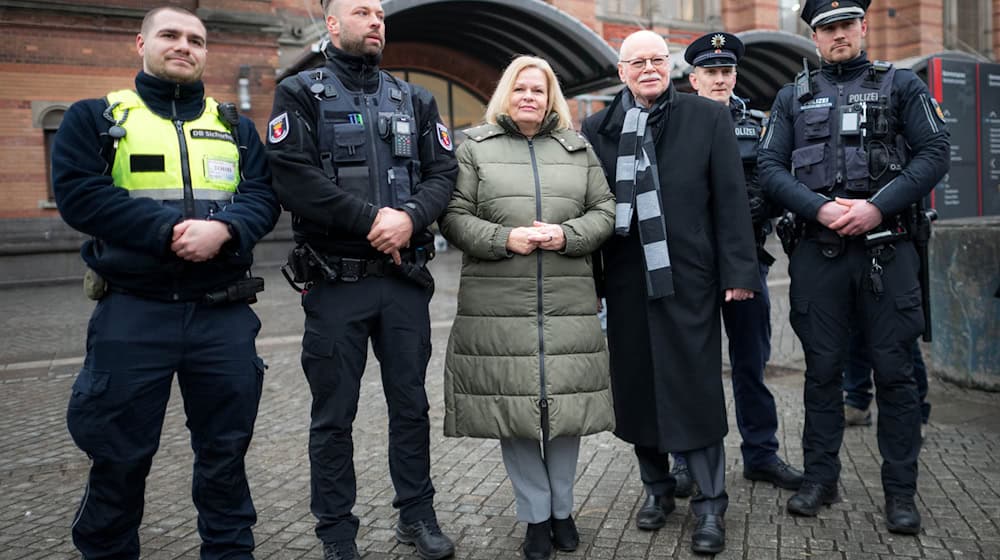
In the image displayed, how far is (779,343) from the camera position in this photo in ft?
24.7

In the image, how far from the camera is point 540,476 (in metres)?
3.24

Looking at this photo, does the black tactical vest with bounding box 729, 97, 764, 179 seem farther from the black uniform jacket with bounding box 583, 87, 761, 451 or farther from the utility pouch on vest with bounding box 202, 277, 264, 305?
the utility pouch on vest with bounding box 202, 277, 264, 305

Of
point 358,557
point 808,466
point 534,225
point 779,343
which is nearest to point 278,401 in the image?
point 358,557

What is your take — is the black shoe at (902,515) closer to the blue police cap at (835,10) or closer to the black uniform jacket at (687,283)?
the black uniform jacket at (687,283)

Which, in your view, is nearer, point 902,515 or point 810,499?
point 902,515

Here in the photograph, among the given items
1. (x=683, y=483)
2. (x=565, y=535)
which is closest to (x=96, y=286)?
(x=565, y=535)

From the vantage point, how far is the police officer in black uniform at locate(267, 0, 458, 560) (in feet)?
9.93

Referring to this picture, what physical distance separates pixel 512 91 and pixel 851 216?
4.99 feet

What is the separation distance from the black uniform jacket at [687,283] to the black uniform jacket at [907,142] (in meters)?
0.36

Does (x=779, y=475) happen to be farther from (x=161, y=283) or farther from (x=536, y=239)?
(x=161, y=283)

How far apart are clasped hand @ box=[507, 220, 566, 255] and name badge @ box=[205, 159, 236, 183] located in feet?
3.49

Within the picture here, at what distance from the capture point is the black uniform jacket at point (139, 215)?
2656mm

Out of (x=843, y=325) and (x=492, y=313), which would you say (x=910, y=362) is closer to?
(x=843, y=325)

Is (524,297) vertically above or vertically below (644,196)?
below
